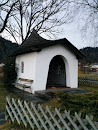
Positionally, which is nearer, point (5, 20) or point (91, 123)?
point (91, 123)

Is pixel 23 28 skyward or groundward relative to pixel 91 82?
skyward

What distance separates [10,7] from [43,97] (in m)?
13.0

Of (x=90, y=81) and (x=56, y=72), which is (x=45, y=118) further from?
(x=90, y=81)

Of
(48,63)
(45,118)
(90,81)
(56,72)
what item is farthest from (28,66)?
(90,81)

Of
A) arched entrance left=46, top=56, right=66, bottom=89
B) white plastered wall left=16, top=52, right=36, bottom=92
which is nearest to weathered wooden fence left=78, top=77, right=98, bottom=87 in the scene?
arched entrance left=46, top=56, right=66, bottom=89

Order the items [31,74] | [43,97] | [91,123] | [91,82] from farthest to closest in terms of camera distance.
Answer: [91,82] → [31,74] → [43,97] → [91,123]

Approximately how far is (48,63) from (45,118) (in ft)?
20.7

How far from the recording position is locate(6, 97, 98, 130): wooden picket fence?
2.38 meters

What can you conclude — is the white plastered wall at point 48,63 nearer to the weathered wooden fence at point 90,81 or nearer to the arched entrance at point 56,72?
the arched entrance at point 56,72

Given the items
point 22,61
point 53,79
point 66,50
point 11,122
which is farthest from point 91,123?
point 53,79

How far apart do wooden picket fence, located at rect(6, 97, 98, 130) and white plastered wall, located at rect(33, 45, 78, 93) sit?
15.2 ft

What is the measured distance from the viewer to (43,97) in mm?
7465

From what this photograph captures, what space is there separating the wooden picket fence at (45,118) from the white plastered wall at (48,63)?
4.63 m

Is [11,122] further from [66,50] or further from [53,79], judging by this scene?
[53,79]
